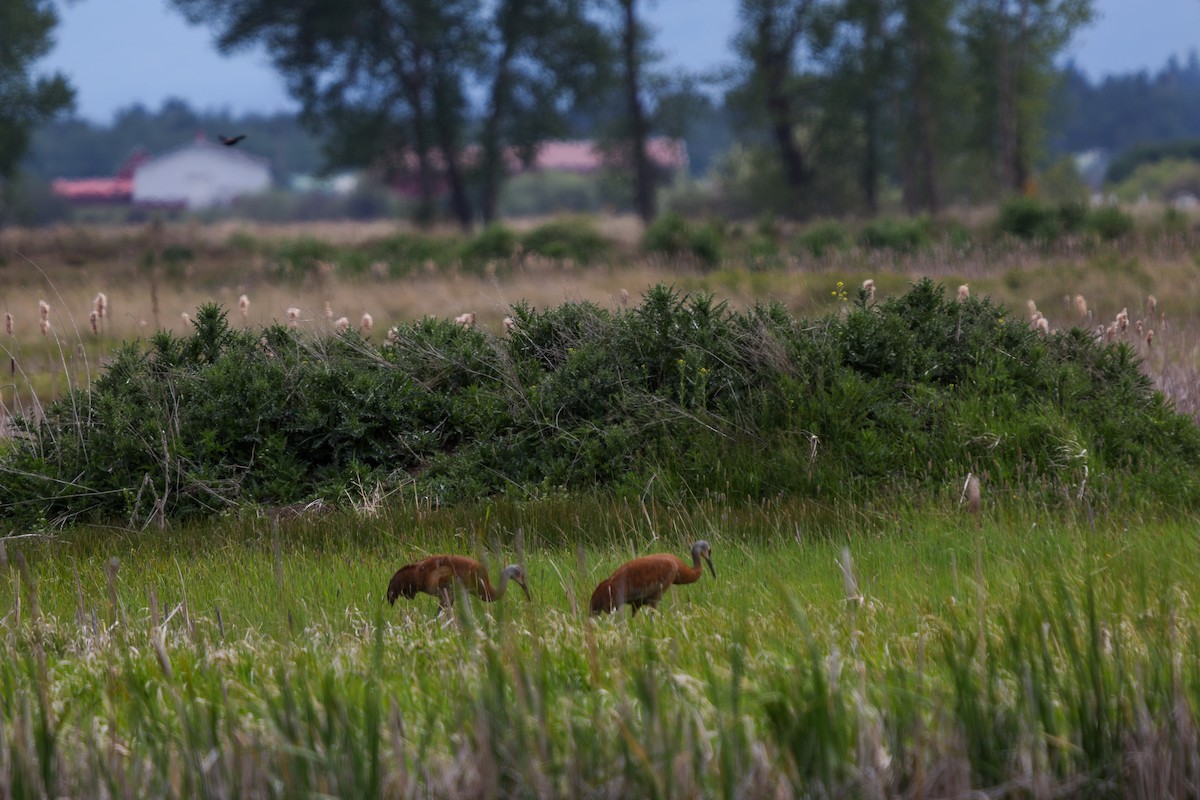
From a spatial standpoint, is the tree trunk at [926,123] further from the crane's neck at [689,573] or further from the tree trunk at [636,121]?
the crane's neck at [689,573]

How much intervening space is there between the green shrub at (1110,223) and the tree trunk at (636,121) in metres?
17.2

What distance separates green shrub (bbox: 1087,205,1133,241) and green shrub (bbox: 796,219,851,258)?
5452mm

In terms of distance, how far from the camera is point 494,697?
2998mm

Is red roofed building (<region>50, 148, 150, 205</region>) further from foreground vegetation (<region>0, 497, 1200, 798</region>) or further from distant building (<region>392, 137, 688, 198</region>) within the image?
foreground vegetation (<region>0, 497, 1200, 798</region>)

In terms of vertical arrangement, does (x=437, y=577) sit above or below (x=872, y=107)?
below

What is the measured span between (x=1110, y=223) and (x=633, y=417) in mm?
23492

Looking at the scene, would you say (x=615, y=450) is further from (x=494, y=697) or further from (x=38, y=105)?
(x=38, y=105)

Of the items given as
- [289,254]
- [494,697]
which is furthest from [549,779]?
[289,254]

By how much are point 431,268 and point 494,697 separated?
25.6 m

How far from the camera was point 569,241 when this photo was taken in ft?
112

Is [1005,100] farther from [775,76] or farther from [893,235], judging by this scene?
[893,235]

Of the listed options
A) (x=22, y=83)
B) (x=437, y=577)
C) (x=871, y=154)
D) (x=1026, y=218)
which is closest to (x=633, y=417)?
(x=437, y=577)

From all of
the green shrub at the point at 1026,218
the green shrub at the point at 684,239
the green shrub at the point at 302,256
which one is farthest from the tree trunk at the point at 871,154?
the green shrub at the point at 302,256

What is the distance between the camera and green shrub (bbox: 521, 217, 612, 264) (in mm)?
31859
